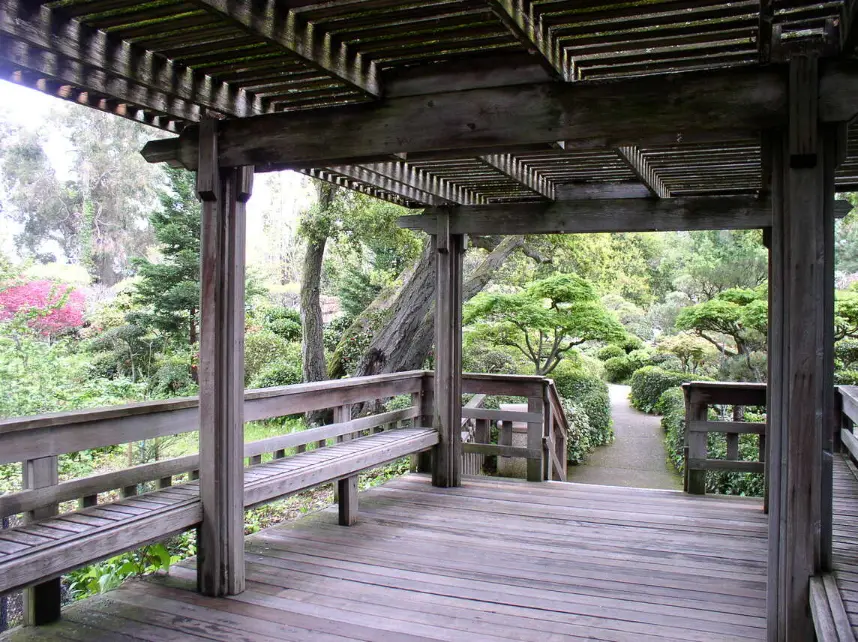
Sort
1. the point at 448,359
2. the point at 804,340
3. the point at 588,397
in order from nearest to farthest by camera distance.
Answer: the point at 804,340 → the point at 448,359 → the point at 588,397

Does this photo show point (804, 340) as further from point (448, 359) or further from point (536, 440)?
point (536, 440)

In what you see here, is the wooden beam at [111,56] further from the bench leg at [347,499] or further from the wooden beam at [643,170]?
the bench leg at [347,499]

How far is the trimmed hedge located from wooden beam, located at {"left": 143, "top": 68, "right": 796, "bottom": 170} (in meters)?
4.02

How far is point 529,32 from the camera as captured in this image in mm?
2395

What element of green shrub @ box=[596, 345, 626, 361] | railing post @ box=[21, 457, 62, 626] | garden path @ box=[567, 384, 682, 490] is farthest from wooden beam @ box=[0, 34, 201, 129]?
green shrub @ box=[596, 345, 626, 361]

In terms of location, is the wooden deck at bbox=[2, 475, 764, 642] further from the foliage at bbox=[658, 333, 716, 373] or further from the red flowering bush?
the foliage at bbox=[658, 333, 716, 373]

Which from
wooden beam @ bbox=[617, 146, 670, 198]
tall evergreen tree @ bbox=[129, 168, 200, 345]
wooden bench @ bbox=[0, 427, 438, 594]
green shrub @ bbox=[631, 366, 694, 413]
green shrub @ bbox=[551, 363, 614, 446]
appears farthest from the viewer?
green shrub @ bbox=[631, 366, 694, 413]

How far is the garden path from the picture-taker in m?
9.03

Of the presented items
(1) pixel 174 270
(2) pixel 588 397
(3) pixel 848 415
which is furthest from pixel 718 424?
(1) pixel 174 270

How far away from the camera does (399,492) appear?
574 cm

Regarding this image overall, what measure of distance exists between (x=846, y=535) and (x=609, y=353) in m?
16.0

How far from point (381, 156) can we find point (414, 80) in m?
0.41

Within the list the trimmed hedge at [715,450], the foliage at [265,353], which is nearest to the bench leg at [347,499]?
the trimmed hedge at [715,450]

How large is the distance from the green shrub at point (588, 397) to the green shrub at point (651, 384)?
1.98 meters
